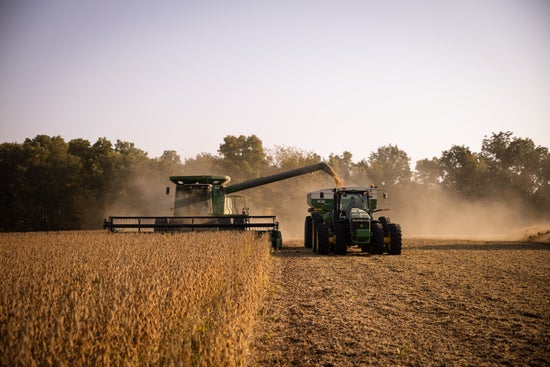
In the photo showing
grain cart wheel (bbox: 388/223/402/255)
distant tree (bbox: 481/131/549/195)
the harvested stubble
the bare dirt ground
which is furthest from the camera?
distant tree (bbox: 481/131/549/195)

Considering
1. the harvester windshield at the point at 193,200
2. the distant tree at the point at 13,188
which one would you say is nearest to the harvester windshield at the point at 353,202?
the harvester windshield at the point at 193,200

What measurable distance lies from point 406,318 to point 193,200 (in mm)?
12937

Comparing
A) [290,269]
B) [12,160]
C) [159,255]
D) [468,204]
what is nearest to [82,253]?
[159,255]

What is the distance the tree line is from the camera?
3584cm

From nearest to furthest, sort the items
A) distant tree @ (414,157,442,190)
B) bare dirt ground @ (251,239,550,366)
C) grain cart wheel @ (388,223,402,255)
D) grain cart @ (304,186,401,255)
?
1. bare dirt ground @ (251,239,550,366)
2. grain cart @ (304,186,401,255)
3. grain cart wheel @ (388,223,402,255)
4. distant tree @ (414,157,442,190)

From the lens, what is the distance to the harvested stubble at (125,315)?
3.08m

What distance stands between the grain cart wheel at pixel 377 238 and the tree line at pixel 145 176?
59.8 feet

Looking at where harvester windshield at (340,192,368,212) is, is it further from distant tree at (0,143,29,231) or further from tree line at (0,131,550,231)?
distant tree at (0,143,29,231)

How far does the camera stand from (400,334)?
4969mm

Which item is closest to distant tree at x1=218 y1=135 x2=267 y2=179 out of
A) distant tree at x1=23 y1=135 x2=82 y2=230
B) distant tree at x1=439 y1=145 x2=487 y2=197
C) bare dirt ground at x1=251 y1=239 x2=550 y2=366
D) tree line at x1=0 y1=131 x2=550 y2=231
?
tree line at x1=0 y1=131 x2=550 y2=231

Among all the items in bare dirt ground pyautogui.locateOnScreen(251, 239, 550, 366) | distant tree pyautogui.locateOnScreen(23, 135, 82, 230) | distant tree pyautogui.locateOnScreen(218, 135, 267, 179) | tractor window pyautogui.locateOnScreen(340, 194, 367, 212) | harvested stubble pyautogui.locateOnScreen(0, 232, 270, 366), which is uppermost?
distant tree pyautogui.locateOnScreen(218, 135, 267, 179)

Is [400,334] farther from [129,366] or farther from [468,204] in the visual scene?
[468,204]

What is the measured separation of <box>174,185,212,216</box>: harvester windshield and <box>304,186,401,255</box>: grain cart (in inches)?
198

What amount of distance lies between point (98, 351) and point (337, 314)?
360 cm
